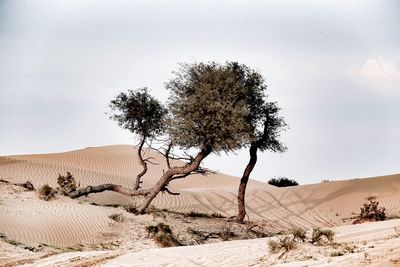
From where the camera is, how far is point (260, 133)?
84.3ft

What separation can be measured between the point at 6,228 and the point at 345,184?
24.9 m

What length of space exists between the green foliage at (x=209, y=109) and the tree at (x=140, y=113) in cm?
625

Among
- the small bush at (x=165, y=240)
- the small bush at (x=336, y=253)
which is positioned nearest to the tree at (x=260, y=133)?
the small bush at (x=165, y=240)

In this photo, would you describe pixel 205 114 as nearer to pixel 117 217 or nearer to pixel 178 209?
pixel 117 217

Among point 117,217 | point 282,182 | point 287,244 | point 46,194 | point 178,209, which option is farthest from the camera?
point 282,182

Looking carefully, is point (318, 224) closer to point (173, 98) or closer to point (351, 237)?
point (173, 98)

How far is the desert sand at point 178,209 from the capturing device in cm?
960

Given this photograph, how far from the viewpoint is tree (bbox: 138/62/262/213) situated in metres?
21.9

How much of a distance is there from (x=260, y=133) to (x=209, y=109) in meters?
4.42

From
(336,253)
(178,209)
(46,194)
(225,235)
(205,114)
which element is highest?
(205,114)

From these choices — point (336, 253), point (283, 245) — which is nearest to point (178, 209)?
point (283, 245)

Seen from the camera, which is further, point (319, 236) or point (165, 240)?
point (165, 240)

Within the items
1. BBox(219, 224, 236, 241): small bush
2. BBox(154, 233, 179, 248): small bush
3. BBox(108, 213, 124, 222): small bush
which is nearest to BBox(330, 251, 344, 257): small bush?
BBox(154, 233, 179, 248): small bush

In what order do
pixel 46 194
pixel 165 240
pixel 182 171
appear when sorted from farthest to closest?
pixel 182 171
pixel 46 194
pixel 165 240
